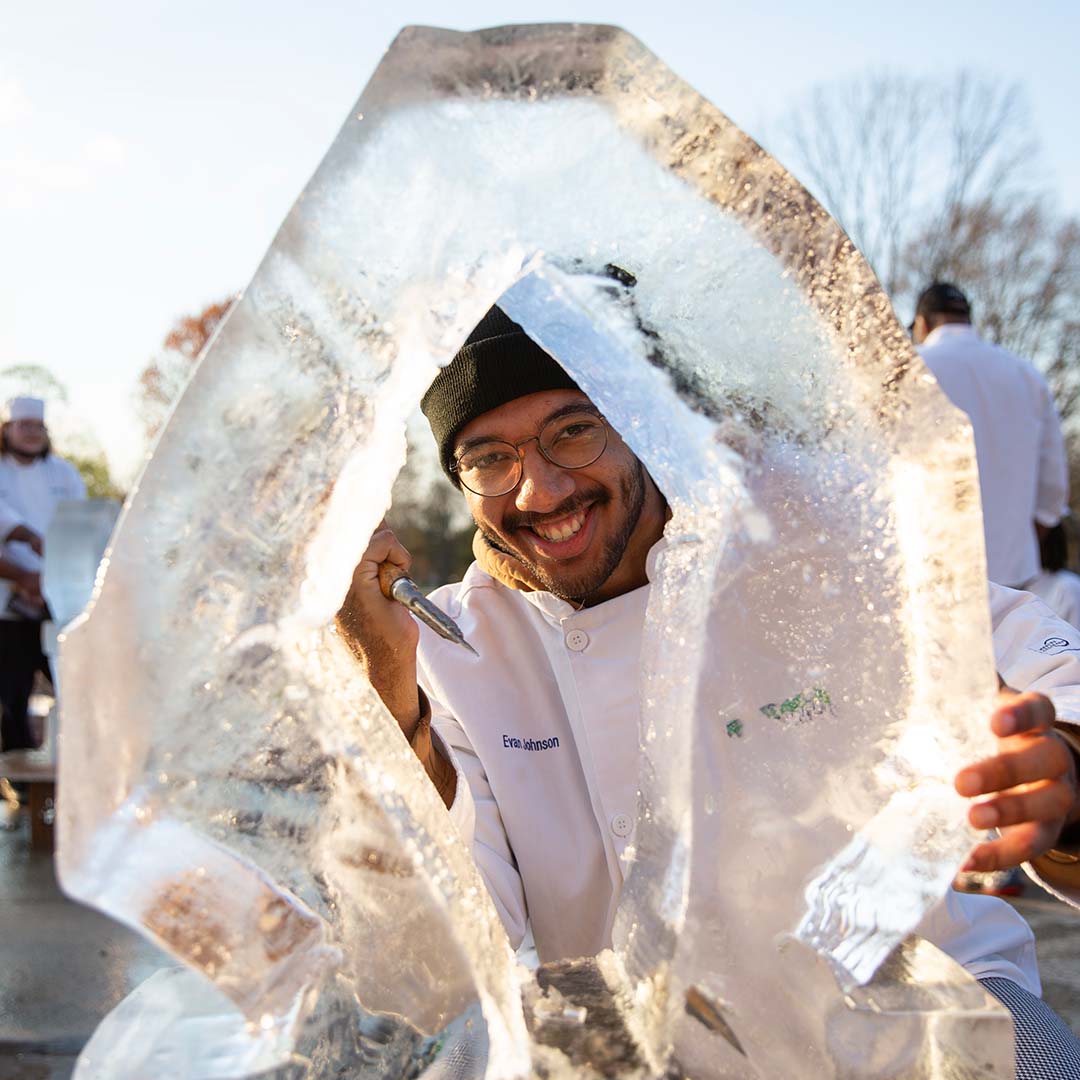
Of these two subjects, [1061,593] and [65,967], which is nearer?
[65,967]

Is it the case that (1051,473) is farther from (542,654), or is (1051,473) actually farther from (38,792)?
(38,792)

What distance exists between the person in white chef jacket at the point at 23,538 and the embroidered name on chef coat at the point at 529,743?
159 inches

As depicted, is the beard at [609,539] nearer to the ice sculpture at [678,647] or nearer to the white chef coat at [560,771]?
the white chef coat at [560,771]

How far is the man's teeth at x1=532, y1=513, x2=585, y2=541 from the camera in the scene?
59.2 inches

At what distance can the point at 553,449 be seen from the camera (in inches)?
58.6

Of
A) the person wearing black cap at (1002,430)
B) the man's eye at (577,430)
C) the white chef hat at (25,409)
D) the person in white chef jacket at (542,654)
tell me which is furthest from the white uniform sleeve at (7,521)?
the man's eye at (577,430)

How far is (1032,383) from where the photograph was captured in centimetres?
353

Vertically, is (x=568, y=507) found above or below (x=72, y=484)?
above

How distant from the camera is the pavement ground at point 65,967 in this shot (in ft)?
8.21

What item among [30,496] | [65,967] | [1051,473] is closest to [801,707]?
[65,967]

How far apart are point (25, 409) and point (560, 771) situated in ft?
15.0

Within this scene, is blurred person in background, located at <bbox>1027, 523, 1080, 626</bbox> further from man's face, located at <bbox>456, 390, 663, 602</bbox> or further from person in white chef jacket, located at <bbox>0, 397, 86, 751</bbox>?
person in white chef jacket, located at <bbox>0, 397, 86, 751</bbox>

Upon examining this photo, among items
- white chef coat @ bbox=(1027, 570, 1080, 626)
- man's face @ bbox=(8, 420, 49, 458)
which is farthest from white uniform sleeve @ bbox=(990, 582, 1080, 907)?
man's face @ bbox=(8, 420, 49, 458)

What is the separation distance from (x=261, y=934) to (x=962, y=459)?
0.59m
